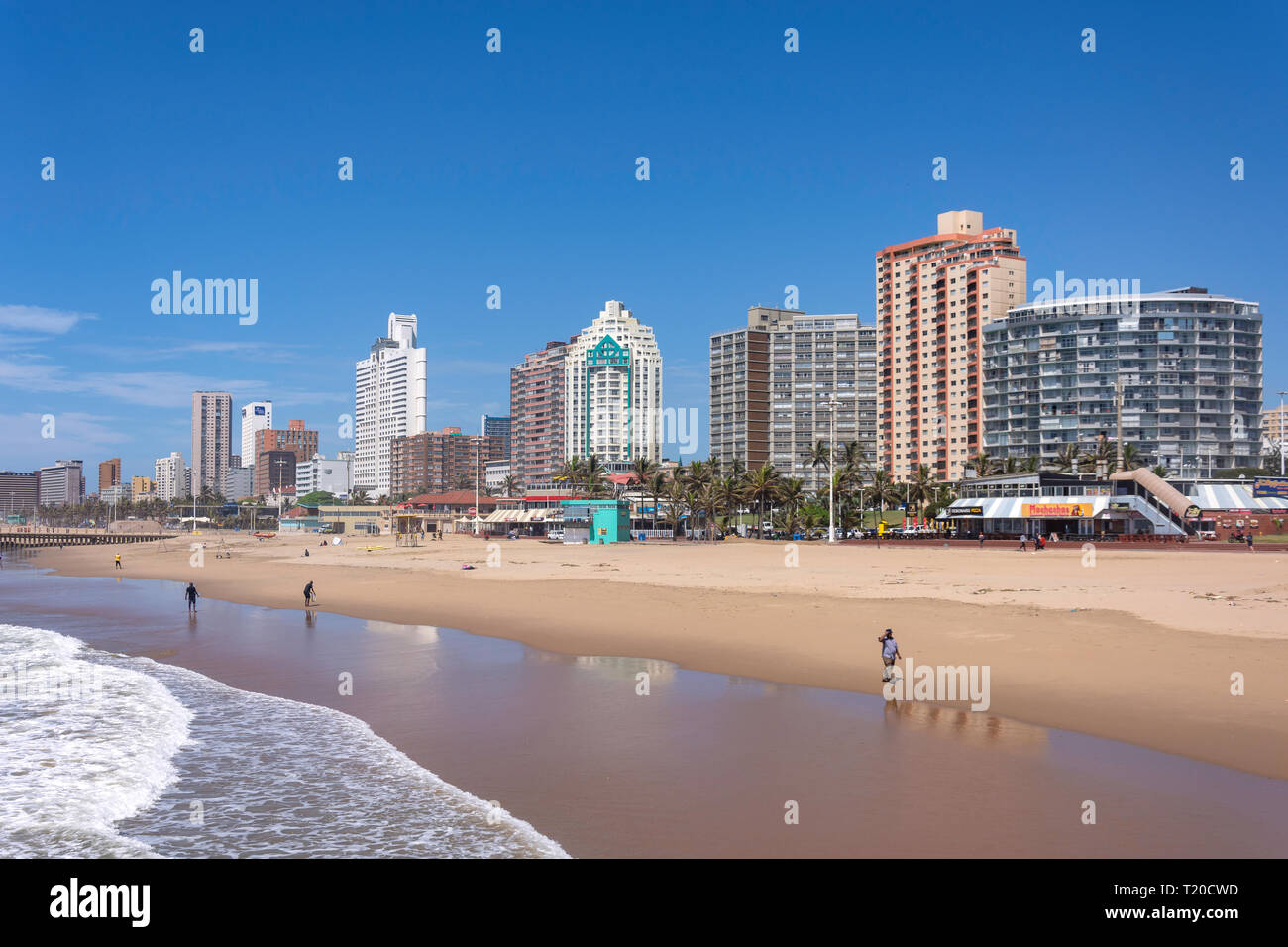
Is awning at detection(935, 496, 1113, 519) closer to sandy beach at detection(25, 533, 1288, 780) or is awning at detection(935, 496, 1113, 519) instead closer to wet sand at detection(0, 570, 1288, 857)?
sandy beach at detection(25, 533, 1288, 780)

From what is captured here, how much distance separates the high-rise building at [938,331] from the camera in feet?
467

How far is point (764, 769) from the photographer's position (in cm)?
1388

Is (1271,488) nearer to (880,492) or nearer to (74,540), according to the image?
(880,492)

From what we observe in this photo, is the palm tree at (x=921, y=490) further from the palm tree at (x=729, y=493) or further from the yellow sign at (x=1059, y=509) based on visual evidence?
the yellow sign at (x=1059, y=509)

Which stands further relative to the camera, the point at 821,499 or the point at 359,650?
the point at 821,499

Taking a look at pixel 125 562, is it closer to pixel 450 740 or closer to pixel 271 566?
pixel 271 566

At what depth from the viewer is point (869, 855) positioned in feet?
33.2

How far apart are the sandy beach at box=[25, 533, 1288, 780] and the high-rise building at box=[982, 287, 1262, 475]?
3047 inches

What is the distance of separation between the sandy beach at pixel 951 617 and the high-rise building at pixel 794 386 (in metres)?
125

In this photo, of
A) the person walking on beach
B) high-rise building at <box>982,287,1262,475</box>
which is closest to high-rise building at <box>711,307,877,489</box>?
high-rise building at <box>982,287,1262,475</box>

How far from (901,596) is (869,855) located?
2484 cm

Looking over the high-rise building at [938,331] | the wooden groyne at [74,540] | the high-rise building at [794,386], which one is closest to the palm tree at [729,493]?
the high-rise building at [938,331]

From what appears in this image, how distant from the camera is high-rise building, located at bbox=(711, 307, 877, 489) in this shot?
18462 centimetres
